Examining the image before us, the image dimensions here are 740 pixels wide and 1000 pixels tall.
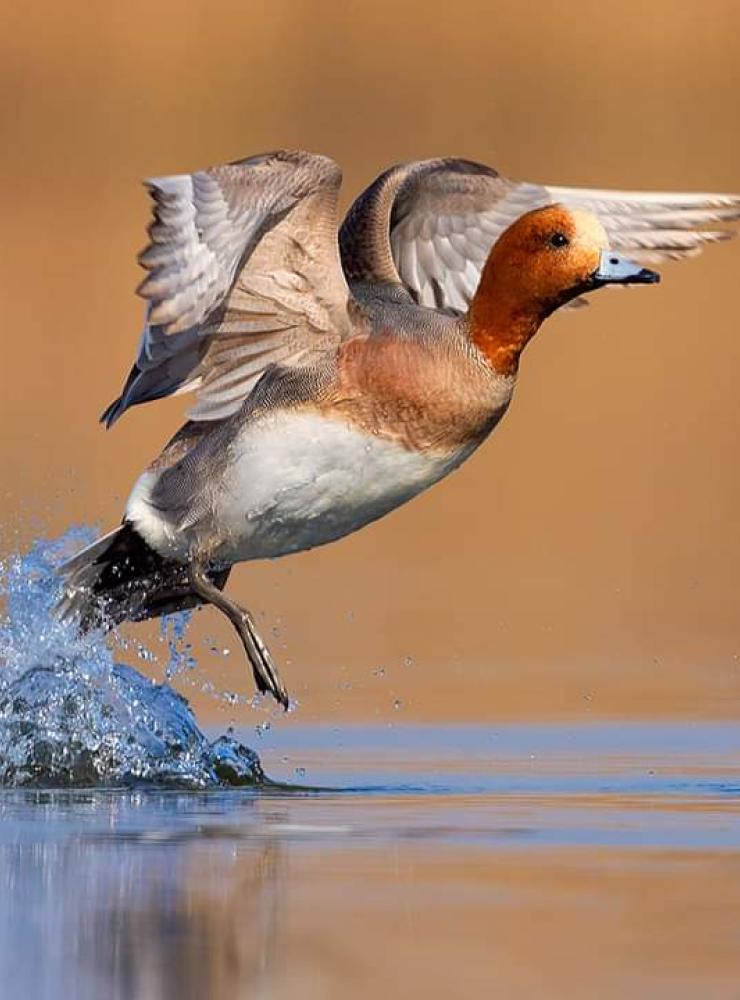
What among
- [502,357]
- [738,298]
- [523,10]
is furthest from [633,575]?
[523,10]

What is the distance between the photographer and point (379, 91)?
22797mm

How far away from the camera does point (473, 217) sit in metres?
8.07

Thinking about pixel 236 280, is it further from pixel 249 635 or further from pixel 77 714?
pixel 77 714

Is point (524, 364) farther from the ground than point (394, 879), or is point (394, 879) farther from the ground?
point (524, 364)

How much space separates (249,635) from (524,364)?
26.4 feet

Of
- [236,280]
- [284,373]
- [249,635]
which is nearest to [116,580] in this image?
[249,635]

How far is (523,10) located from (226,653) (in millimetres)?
14485

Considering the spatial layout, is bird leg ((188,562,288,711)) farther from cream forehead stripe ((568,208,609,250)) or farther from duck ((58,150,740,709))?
cream forehead stripe ((568,208,609,250))

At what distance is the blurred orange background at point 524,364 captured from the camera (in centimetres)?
846

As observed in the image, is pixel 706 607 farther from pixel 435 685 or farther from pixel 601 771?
pixel 601 771

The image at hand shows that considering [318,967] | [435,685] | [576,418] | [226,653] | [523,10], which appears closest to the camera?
[318,967]

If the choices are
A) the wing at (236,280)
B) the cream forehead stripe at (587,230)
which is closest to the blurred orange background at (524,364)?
the wing at (236,280)

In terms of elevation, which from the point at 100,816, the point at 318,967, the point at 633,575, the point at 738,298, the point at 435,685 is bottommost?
the point at 318,967

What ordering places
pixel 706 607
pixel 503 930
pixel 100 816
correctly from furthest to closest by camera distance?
pixel 706 607, pixel 100 816, pixel 503 930
